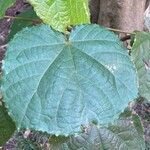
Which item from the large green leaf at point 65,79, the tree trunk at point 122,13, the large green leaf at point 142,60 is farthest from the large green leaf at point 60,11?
the tree trunk at point 122,13

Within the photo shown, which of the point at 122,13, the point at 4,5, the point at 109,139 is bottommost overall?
the point at 109,139

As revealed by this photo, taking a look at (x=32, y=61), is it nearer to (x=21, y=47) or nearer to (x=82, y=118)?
(x=21, y=47)

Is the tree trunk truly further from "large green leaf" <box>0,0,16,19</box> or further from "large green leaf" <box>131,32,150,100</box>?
"large green leaf" <box>0,0,16,19</box>

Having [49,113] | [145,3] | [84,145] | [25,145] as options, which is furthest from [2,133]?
[25,145]

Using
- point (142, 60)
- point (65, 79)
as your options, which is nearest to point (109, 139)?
point (142, 60)

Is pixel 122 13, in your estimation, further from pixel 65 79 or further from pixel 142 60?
pixel 65 79

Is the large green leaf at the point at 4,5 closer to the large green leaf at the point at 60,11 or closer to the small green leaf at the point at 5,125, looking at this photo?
the large green leaf at the point at 60,11
